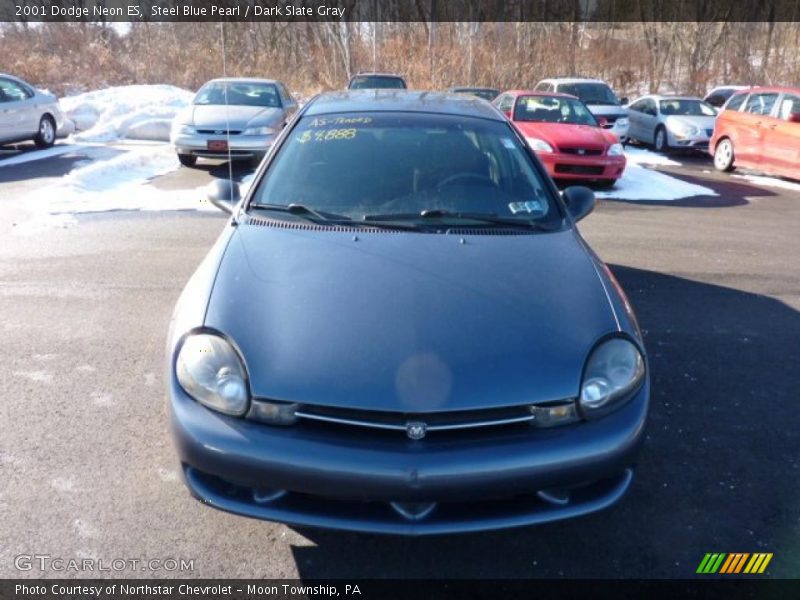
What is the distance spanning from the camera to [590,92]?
16.8 metres

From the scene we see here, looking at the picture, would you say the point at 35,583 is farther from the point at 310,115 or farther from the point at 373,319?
the point at 310,115

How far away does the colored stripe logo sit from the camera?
105 inches

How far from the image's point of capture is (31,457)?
3223 mm

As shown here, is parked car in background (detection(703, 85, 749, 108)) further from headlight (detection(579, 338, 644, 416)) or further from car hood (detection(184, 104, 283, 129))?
headlight (detection(579, 338, 644, 416))

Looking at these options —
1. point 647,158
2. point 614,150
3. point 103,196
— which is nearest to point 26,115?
point 103,196

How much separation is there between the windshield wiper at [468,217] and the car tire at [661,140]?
13.6 metres

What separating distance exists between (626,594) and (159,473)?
2.05 m

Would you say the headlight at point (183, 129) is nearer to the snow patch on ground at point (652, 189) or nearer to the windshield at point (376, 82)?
the snow patch on ground at point (652, 189)

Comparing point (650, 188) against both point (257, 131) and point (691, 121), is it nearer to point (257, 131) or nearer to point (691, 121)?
point (691, 121)

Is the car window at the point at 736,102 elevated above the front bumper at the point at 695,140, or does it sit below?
above

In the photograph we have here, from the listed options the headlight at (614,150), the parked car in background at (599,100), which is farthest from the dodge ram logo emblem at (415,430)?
the parked car in background at (599,100)

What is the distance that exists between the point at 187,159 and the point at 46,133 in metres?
4.41

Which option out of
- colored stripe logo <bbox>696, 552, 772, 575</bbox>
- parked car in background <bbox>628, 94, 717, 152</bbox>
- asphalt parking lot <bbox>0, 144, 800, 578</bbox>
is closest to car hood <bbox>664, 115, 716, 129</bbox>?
parked car in background <bbox>628, 94, 717, 152</bbox>

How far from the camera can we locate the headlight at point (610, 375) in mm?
2486
